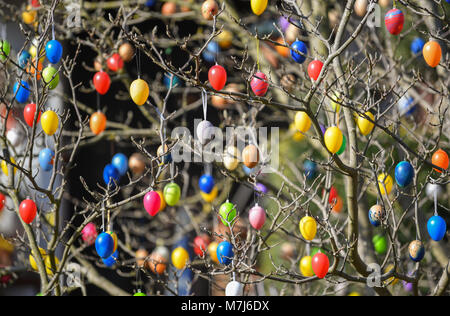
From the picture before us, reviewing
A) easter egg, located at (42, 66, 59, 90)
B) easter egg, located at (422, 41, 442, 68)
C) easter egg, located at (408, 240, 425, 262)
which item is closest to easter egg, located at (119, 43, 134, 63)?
easter egg, located at (42, 66, 59, 90)

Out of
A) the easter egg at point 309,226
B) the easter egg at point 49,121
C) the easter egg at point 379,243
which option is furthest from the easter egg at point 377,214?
the easter egg at point 379,243

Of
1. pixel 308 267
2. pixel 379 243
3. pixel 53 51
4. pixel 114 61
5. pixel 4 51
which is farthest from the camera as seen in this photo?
pixel 379 243

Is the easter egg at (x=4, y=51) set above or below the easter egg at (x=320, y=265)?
above

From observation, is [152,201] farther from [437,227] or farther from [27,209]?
[437,227]

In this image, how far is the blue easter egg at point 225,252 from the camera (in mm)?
2799

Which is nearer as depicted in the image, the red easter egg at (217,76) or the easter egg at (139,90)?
the red easter egg at (217,76)

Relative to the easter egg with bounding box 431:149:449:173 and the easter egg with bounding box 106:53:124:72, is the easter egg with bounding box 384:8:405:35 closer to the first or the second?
the easter egg with bounding box 431:149:449:173

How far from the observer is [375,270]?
291 centimetres

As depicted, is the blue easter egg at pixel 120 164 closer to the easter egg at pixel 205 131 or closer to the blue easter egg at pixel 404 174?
the easter egg at pixel 205 131

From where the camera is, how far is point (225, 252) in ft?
9.37

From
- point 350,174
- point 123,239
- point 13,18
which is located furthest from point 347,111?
point 123,239

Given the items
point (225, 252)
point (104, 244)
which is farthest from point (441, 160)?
point (104, 244)
